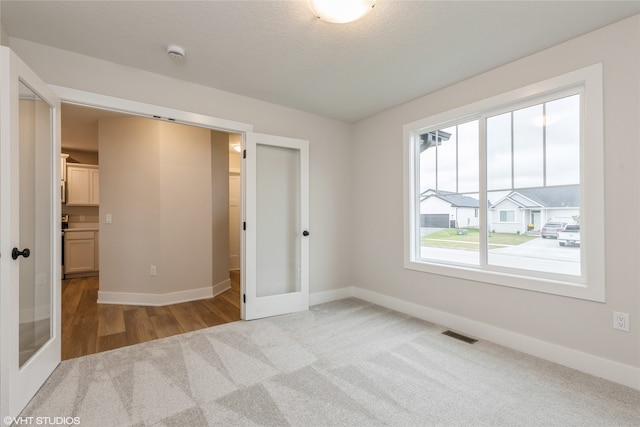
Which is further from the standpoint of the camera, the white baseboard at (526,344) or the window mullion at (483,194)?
the window mullion at (483,194)

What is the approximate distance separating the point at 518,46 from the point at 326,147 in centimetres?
237

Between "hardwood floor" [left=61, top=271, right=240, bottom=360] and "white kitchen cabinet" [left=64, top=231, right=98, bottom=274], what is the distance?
1285 mm

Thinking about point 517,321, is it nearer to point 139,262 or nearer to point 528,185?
point 528,185

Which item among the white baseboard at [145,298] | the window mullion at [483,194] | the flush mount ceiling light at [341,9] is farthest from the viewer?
the white baseboard at [145,298]

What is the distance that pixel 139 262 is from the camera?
13.0 ft

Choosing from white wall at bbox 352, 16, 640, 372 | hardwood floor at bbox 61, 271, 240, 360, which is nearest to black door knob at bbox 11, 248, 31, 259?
hardwood floor at bbox 61, 271, 240, 360

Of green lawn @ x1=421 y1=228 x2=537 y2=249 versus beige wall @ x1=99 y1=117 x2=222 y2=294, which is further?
beige wall @ x1=99 y1=117 x2=222 y2=294

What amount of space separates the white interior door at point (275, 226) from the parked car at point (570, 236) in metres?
2.58

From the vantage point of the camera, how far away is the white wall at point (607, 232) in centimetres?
199

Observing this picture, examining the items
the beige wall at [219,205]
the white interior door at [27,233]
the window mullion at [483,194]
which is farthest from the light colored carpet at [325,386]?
the beige wall at [219,205]

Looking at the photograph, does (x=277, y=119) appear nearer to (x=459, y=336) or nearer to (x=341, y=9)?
(x=341, y=9)

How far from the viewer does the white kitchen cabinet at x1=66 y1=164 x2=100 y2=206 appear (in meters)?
5.67

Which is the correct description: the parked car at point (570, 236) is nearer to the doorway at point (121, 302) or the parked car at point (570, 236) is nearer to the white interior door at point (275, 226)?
the white interior door at point (275, 226)

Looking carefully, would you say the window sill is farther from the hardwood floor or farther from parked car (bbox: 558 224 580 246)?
the hardwood floor
